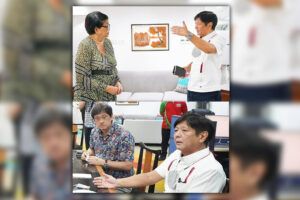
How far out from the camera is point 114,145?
1.65 meters

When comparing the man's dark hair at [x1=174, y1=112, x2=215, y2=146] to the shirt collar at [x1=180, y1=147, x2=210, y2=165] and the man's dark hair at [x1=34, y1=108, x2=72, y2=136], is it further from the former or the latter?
the man's dark hair at [x1=34, y1=108, x2=72, y2=136]

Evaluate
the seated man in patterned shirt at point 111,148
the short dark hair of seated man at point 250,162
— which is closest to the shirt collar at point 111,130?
the seated man in patterned shirt at point 111,148

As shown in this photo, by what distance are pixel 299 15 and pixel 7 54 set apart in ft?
3.81

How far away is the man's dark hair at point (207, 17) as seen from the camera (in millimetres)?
1600

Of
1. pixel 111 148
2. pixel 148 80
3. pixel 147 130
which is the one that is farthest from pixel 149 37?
pixel 111 148

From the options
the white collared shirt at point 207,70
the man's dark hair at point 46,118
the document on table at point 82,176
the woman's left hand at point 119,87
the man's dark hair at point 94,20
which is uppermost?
the man's dark hair at point 94,20

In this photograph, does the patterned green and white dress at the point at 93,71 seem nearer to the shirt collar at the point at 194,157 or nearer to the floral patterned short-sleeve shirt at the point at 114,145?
the floral patterned short-sleeve shirt at the point at 114,145

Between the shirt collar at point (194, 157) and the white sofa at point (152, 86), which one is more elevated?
the white sofa at point (152, 86)

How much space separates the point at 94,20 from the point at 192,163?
0.80 m

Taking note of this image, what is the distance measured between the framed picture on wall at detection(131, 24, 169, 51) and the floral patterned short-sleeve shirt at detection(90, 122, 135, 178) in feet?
1.28

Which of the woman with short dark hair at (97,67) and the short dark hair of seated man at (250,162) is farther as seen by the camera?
the woman with short dark hair at (97,67)

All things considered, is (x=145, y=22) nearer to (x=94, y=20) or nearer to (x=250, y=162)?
(x=94, y=20)

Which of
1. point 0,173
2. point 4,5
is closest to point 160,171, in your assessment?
point 0,173

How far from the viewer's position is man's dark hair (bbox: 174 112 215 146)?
5.31 feet
